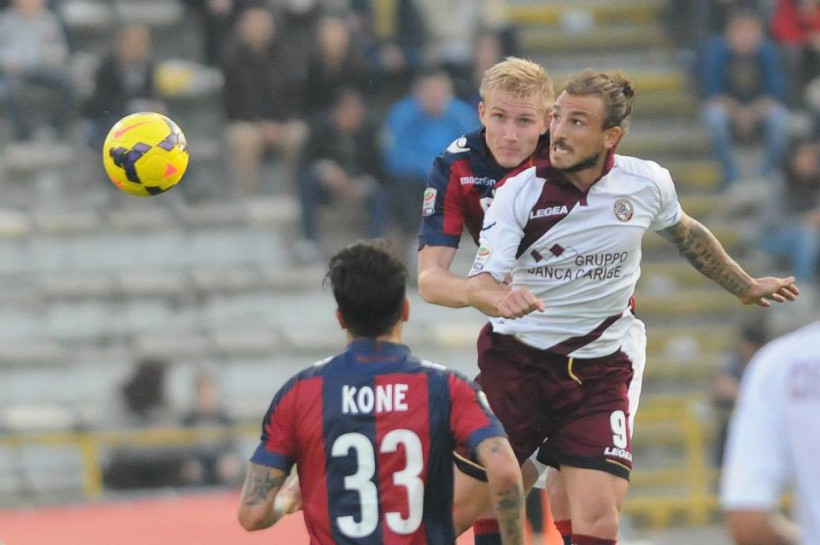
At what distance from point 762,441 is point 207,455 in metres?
9.24

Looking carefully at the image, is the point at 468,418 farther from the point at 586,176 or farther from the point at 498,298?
the point at 586,176

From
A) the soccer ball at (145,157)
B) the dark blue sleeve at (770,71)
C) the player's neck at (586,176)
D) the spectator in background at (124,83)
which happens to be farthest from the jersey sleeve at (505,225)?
the dark blue sleeve at (770,71)

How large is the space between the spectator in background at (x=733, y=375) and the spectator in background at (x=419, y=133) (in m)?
2.71

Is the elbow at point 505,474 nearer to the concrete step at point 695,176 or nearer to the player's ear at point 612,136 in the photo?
the player's ear at point 612,136

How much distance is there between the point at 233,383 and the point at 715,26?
224 inches

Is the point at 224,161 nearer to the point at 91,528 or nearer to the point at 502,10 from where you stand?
the point at 502,10

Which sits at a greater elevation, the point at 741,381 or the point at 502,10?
the point at 502,10

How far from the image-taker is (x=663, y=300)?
15531 mm

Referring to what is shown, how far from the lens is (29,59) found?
1461 centimetres

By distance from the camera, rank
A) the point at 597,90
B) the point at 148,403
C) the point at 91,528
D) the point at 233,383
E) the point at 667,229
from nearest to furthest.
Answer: the point at 597,90, the point at 667,229, the point at 91,528, the point at 148,403, the point at 233,383

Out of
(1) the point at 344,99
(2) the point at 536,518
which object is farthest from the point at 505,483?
(1) the point at 344,99

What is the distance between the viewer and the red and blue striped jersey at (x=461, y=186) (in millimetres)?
7086

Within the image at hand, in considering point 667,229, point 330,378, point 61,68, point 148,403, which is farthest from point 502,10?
point 330,378

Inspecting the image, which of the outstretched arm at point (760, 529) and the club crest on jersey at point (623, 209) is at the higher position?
the club crest on jersey at point (623, 209)
